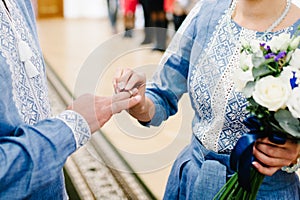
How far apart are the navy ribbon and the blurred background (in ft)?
0.83

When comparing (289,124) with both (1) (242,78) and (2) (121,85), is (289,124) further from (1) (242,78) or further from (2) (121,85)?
(2) (121,85)

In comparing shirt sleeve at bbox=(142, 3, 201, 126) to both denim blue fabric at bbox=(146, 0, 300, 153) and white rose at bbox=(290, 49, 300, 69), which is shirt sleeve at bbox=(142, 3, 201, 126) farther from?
white rose at bbox=(290, 49, 300, 69)

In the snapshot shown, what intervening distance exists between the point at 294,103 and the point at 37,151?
1.78 feet

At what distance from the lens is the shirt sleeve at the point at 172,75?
143 centimetres

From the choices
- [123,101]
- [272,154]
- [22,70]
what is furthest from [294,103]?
[22,70]

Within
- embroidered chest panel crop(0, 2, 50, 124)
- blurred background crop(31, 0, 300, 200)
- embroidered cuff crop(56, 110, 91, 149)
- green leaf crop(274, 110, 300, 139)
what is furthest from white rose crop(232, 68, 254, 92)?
embroidered chest panel crop(0, 2, 50, 124)

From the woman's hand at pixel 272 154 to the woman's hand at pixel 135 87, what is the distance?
0.35 metres

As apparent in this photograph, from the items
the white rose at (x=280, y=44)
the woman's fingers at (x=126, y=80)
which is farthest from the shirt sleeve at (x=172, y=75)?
the white rose at (x=280, y=44)

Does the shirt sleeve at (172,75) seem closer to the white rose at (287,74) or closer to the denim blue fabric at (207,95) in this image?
the denim blue fabric at (207,95)

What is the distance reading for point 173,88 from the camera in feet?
4.79

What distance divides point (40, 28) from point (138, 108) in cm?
741

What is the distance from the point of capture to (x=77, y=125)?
111 centimetres

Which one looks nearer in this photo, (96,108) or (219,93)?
(96,108)

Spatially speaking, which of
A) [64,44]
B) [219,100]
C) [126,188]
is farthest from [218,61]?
[64,44]
